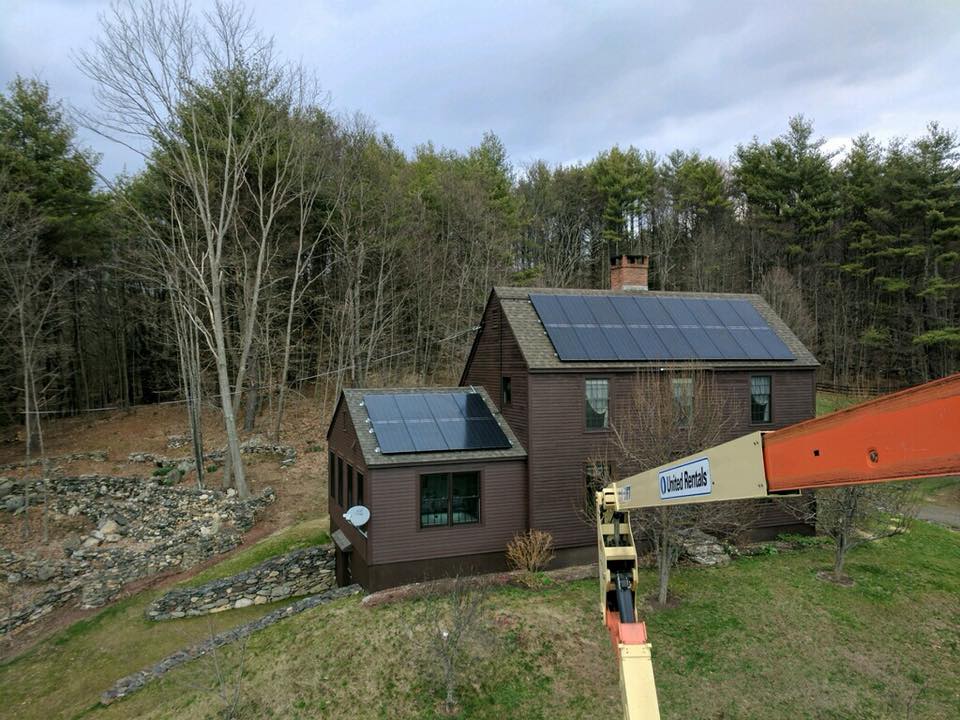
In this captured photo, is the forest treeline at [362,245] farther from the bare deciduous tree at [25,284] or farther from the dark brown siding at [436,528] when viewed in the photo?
the dark brown siding at [436,528]

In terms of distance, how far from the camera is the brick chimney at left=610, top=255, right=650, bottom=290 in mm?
19266

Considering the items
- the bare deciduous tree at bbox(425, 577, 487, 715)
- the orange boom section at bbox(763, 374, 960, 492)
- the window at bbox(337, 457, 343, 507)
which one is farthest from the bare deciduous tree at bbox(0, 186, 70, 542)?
the orange boom section at bbox(763, 374, 960, 492)

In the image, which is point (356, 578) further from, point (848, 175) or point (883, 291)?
point (848, 175)

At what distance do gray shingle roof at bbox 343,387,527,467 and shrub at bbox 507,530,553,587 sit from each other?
2131 millimetres

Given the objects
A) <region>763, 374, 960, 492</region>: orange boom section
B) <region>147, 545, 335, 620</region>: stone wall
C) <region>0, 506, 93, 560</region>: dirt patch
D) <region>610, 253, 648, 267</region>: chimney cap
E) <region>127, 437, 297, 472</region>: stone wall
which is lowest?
<region>147, 545, 335, 620</region>: stone wall

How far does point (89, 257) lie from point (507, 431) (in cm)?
3221

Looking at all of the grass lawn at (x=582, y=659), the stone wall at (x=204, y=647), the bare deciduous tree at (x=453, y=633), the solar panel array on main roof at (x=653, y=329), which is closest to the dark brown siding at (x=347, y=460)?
the stone wall at (x=204, y=647)

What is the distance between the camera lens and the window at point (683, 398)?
547 inches

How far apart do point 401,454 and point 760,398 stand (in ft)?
36.4

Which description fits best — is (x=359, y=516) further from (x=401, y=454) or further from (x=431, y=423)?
(x=431, y=423)

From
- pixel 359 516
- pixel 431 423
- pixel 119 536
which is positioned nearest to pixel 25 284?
pixel 119 536

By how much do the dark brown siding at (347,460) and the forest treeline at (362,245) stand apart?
8.34m

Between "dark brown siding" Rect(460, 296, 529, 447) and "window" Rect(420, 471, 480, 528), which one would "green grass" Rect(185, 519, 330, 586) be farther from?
"dark brown siding" Rect(460, 296, 529, 447)

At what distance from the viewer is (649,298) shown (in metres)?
18.4
